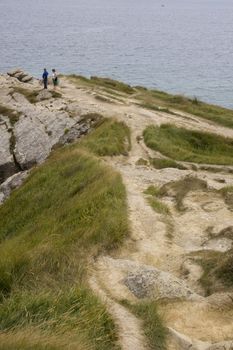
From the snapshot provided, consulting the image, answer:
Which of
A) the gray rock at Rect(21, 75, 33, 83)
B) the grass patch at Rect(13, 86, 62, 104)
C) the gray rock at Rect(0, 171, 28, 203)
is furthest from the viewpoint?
the gray rock at Rect(21, 75, 33, 83)

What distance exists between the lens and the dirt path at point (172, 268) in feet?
41.6

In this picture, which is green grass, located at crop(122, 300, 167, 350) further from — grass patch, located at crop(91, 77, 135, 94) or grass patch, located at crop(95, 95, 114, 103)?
grass patch, located at crop(91, 77, 135, 94)

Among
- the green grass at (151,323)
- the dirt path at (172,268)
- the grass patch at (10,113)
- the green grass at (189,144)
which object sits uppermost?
the green grass at (151,323)

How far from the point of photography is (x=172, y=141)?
4047cm

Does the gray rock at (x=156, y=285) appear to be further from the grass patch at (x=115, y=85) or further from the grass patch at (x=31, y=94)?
the grass patch at (x=115, y=85)

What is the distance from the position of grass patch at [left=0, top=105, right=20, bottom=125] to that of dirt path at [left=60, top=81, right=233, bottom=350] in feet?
78.8

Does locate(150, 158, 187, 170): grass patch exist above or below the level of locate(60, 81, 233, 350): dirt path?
below

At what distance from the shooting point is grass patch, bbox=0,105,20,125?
51.7 meters

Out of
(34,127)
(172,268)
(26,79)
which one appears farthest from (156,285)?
(26,79)

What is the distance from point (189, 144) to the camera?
40.6 m

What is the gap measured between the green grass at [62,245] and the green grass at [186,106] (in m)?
14.0

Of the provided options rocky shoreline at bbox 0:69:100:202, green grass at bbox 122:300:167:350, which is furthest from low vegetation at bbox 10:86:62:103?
green grass at bbox 122:300:167:350

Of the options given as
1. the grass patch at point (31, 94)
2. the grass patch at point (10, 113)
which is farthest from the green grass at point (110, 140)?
the grass patch at point (31, 94)

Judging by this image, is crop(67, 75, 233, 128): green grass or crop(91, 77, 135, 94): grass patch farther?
crop(91, 77, 135, 94): grass patch
